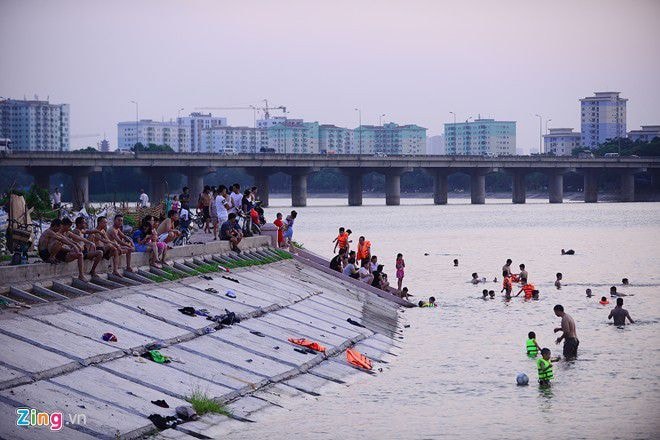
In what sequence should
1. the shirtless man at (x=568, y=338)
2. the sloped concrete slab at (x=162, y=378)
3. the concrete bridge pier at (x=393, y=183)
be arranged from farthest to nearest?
1. the concrete bridge pier at (x=393, y=183)
2. the shirtless man at (x=568, y=338)
3. the sloped concrete slab at (x=162, y=378)

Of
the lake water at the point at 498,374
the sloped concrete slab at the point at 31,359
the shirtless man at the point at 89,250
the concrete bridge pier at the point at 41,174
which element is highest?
the concrete bridge pier at the point at 41,174

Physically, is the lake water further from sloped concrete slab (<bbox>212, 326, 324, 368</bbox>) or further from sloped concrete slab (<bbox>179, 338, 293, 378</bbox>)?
sloped concrete slab (<bbox>212, 326, 324, 368</bbox>)

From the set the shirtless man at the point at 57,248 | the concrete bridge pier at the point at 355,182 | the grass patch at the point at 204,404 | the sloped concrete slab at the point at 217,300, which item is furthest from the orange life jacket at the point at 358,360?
the concrete bridge pier at the point at 355,182

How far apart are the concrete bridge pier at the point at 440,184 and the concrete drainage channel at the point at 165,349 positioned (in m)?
137

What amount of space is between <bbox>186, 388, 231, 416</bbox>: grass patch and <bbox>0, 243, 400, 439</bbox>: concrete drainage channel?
0.41 feet

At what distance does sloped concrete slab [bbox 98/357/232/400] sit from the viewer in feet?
67.3

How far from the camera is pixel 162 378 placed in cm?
2106

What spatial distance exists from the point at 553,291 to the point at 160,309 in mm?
28323

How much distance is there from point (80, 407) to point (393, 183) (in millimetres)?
151621

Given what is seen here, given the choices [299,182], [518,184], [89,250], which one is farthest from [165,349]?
[518,184]

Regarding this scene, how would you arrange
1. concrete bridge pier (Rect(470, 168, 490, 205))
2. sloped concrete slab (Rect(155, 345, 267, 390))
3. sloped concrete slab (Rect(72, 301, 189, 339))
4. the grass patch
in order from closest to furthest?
1. the grass patch
2. sloped concrete slab (Rect(155, 345, 267, 390))
3. sloped concrete slab (Rect(72, 301, 189, 339))
4. concrete bridge pier (Rect(470, 168, 490, 205))

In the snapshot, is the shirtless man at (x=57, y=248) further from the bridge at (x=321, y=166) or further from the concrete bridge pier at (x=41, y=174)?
the concrete bridge pier at (x=41, y=174)

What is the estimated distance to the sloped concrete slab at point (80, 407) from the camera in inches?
699

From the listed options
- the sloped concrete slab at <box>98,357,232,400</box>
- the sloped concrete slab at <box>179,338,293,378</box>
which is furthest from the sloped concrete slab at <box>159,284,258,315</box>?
the sloped concrete slab at <box>98,357,232,400</box>
